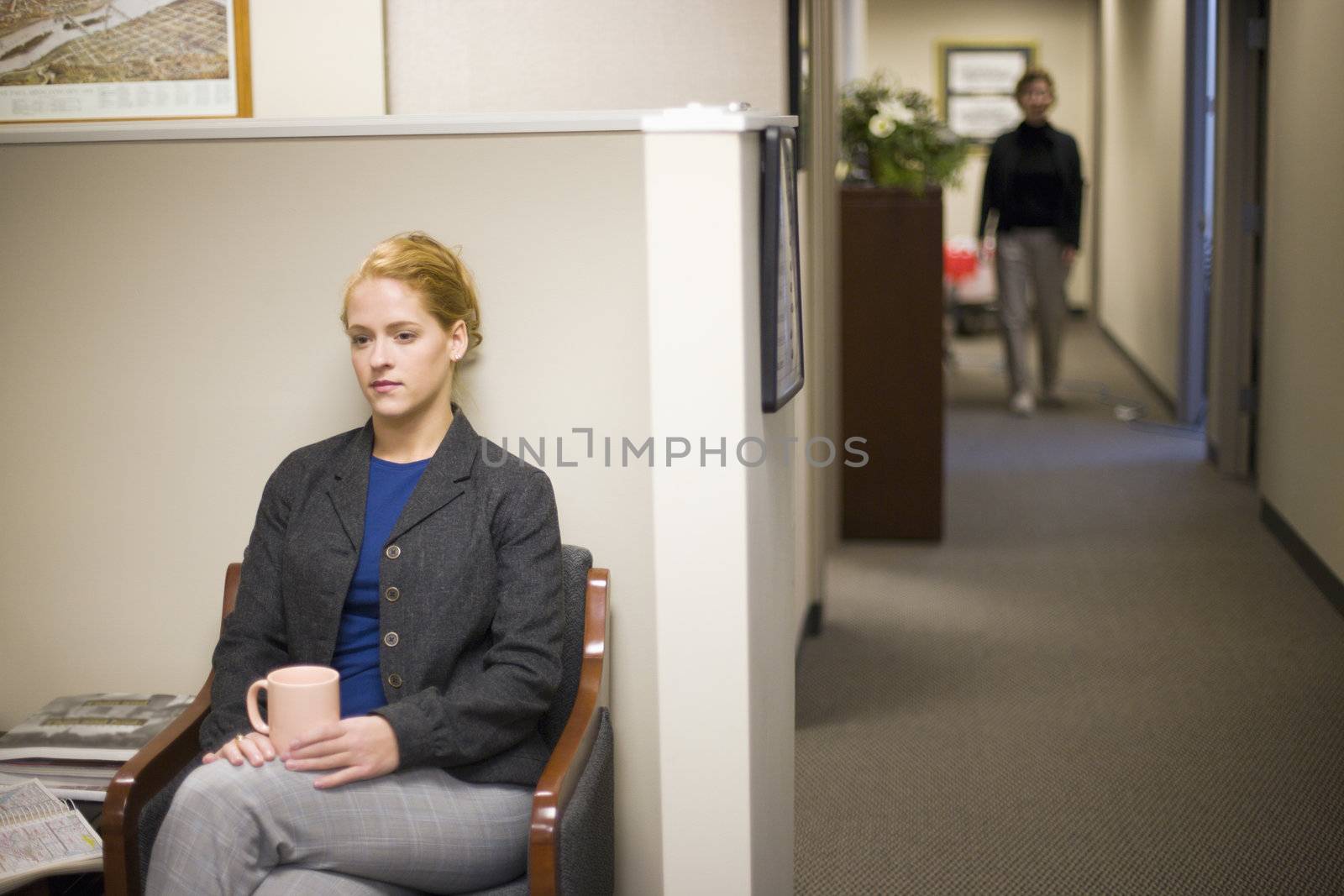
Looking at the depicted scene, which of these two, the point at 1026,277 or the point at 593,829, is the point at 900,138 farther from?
the point at 593,829

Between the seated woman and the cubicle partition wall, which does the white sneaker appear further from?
the seated woman

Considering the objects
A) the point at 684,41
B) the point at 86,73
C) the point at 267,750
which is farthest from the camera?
the point at 684,41

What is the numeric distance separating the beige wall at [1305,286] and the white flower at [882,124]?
134 centimetres

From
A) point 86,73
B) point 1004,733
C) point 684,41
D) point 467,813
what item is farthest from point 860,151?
point 467,813

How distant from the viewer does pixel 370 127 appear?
6.30 ft

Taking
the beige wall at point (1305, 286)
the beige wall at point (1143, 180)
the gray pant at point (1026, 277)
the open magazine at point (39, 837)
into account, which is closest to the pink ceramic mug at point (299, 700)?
the open magazine at point (39, 837)

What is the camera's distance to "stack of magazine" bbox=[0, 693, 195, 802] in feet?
6.36

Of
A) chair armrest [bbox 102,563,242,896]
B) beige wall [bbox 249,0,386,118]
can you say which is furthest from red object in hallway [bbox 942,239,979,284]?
chair armrest [bbox 102,563,242,896]

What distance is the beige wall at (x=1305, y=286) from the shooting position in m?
4.20

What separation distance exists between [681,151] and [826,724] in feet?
6.65

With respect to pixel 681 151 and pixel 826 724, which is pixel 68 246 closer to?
pixel 681 151

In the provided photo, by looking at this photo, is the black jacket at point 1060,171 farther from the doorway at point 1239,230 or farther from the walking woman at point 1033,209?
the doorway at point 1239,230

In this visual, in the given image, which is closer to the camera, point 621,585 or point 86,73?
point 621,585

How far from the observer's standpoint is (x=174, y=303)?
2.02m
